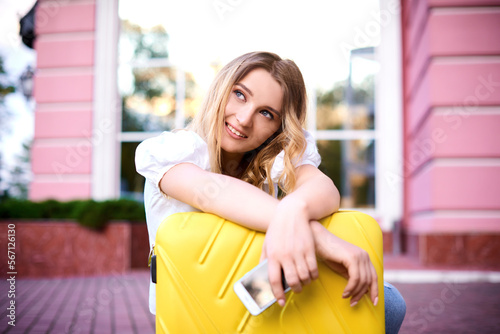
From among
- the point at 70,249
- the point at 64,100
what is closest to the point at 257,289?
the point at 70,249

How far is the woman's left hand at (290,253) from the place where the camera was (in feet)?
2.85

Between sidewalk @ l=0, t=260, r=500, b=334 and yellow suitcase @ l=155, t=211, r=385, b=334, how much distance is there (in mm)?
1704

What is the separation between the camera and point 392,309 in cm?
120

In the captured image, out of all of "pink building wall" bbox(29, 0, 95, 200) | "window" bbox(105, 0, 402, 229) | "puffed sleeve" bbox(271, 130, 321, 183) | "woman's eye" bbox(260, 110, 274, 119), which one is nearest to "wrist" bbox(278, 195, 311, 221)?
"puffed sleeve" bbox(271, 130, 321, 183)

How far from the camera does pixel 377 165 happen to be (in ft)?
18.3

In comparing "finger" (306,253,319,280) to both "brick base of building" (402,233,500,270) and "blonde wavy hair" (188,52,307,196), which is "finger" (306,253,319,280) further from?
"brick base of building" (402,233,500,270)

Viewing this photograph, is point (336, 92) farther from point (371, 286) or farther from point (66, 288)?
point (371, 286)

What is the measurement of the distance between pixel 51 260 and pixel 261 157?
397 cm

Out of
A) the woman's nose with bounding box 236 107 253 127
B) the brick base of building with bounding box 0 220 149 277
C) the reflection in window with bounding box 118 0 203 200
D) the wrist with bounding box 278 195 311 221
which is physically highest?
the reflection in window with bounding box 118 0 203 200

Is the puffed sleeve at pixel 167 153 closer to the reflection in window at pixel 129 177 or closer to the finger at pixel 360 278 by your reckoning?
the finger at pixel 360 278

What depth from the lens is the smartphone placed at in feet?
2.89

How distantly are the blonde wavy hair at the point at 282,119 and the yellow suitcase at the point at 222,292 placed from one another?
0.44 metres

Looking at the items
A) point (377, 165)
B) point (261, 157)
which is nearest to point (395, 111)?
point (377, 165)

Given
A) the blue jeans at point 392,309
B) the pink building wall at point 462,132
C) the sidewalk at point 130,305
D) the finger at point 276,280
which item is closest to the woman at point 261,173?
the finger at point 276,280
